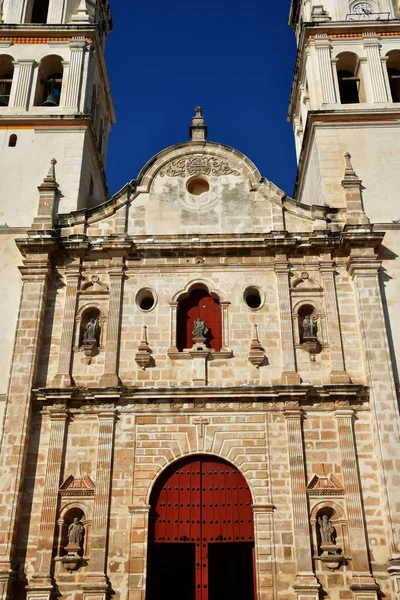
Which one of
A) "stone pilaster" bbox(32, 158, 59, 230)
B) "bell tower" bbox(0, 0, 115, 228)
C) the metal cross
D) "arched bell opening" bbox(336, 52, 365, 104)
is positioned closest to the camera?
the metal cross

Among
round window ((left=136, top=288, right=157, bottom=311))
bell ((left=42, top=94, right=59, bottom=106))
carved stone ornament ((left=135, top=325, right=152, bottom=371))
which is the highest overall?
bell ((left=42, top=94, right=59, bottom=106))

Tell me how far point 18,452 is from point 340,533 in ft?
22.7

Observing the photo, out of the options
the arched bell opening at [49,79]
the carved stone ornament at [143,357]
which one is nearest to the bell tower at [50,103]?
the arched bell opening at [49,79]

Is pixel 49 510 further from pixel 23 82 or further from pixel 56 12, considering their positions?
pixel 56 12

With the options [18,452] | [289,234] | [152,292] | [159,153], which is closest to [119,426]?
[18,452]

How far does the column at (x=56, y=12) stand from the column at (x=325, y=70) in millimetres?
8150

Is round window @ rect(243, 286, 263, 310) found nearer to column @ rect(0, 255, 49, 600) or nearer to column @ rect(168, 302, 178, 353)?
column @ rect(168, 302, 178, 353)

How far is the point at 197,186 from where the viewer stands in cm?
1856

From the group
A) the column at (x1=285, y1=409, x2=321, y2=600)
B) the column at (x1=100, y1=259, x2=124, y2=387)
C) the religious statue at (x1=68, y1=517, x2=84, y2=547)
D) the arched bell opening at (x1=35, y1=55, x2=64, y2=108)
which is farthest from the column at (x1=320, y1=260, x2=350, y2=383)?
the arched bell opening at (x1=35, y1=55, x2=64, y2=108)

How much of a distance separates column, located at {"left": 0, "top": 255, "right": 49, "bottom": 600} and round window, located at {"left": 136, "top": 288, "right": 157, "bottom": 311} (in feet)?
7.47

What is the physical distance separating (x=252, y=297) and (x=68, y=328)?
448 centimetres

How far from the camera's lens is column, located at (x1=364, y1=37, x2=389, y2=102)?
66.7 feet

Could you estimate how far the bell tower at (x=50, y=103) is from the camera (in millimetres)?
18844

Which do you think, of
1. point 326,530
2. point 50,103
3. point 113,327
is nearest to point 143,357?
point 113,327
